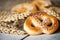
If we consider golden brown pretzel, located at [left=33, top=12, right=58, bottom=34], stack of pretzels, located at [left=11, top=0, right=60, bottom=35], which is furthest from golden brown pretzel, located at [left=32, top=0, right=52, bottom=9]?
golden brown pretzel, located at [left=33, top=12, right=58, bottom=34]

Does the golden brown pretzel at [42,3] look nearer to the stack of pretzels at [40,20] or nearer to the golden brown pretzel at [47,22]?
the stack of pretzels at [40,20]

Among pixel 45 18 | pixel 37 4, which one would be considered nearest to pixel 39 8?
pixel 37 4

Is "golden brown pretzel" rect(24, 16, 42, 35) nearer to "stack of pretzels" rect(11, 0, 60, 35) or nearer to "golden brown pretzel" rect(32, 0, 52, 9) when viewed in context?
"stack of pretzels" rect(11, 0, 60, 35)

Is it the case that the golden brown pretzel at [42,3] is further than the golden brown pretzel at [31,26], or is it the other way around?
the golden brown pretzel at [42,3]

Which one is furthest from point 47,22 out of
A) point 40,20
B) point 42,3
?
point 42,3

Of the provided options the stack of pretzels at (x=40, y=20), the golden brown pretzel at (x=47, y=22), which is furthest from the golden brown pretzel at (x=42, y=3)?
the golden brown pretzel at (x=47, y=22)

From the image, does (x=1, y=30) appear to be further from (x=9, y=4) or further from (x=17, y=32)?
(x=9, y=4)
